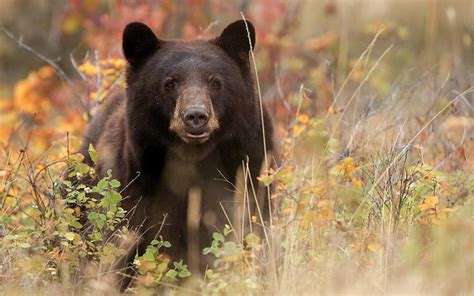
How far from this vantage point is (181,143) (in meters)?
6.05

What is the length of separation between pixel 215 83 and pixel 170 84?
26 cm

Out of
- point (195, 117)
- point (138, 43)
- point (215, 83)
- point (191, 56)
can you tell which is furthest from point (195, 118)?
point (138, 43)

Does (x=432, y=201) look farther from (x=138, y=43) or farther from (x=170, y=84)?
(x=138, y=43)

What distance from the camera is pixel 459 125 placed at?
25.3ft

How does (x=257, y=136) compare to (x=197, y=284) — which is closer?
(x=197, y=284)

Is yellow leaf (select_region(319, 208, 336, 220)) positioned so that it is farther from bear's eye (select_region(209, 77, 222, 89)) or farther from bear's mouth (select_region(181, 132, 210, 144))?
bear's eye (select_region(209, 77, 222, 89))

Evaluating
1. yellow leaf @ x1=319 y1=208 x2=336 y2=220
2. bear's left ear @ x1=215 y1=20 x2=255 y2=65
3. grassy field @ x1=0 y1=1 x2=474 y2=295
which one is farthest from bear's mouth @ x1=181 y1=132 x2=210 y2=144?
yellow leaf @ x1=319 y1=208 x2=336 y2=220

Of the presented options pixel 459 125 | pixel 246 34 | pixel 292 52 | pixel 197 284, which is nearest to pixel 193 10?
pixel 292 52

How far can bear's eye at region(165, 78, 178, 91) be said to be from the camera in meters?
6.05

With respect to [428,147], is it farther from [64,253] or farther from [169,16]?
[169,16]

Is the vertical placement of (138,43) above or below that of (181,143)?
above

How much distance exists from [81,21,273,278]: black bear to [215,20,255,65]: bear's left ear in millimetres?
44

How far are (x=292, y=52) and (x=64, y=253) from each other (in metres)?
8.58

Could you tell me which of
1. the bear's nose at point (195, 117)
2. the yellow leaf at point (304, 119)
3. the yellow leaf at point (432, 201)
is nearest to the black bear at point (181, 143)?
the bear's nose at point (195, 117)
